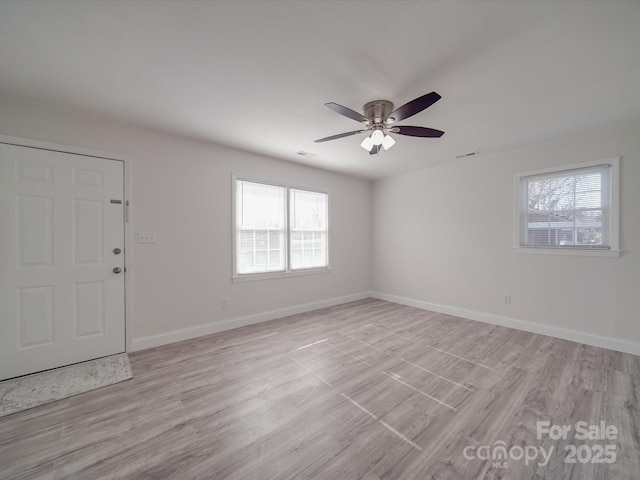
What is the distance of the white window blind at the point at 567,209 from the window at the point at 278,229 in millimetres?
3256

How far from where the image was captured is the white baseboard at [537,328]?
3035 millimetres

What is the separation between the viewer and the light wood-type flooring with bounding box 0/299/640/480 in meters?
1.52

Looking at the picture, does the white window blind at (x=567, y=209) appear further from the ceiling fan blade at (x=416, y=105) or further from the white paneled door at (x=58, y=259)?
the white paneled door at (x=58, y=259)

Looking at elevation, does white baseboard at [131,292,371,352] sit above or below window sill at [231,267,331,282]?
below

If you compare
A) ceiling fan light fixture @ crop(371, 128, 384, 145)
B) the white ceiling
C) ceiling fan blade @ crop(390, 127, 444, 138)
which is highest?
the white ceiling

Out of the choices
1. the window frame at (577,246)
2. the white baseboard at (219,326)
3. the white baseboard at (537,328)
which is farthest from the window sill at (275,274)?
the window frame at (577,246)

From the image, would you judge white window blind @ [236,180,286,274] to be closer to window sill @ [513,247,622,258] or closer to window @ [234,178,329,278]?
window @ [234,178,329,278]

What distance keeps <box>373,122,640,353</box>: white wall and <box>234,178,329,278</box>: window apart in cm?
156

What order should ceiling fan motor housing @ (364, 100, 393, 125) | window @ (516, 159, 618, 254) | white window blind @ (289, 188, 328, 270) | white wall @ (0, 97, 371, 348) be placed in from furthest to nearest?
white window blind @ (289, 188, 328, 270) < window @ (516, 159, 618, 254) < white wall @ (0, 97, 371, 348) < ceiling fan motor housing @ (364, 100, 393, 125)

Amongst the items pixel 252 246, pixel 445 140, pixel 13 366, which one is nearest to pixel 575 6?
pixel 445 140

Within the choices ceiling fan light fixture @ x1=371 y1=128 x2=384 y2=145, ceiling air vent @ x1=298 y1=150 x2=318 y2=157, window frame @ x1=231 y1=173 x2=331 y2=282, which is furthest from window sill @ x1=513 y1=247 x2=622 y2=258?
ceiling air vent @ x1=298 y1=150 x2=318 y2=157

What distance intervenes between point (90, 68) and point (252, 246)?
262 centimetres

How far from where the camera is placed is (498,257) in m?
4.02

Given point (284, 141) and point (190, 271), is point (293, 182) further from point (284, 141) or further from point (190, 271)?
point (190, 271)
